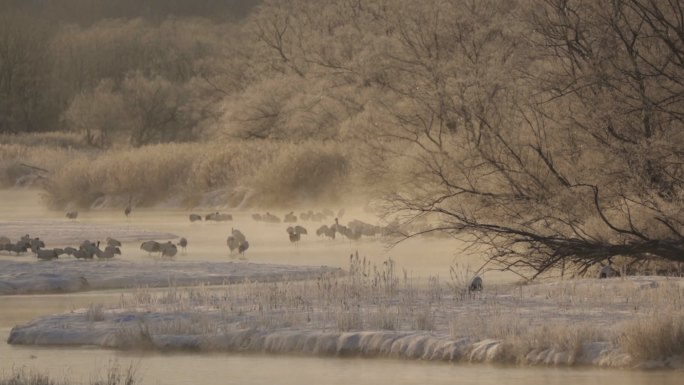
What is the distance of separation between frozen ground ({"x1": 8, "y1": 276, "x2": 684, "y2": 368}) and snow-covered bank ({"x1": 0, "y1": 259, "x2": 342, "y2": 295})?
2.50m

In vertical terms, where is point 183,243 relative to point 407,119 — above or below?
below

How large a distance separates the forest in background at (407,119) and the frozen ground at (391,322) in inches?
26.4

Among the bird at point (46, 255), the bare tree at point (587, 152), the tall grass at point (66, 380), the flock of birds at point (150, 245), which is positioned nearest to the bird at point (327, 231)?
the flock of birds at point (150, 245)

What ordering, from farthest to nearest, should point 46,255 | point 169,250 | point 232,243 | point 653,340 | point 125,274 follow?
1. point 232,243
2. point 169,250
3. point 46,255
4. point 125,274
5. point 653,340

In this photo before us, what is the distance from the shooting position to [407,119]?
3291 cm

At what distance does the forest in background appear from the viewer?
18.1 meters

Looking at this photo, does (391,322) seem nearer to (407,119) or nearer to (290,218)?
(407,119)

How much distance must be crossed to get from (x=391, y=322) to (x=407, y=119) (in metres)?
19.6

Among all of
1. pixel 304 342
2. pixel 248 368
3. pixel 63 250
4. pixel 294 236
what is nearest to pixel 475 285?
pixel 304 342

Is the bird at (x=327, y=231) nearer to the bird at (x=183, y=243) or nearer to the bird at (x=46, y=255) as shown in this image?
the bird at (x=183, y=243)

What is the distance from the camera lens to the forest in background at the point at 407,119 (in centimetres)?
1812

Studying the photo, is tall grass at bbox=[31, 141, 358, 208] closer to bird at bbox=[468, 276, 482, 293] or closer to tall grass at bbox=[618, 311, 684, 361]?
bird at bbox=[468, 276, 482, 293]

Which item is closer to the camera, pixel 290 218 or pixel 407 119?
pixel 407 119

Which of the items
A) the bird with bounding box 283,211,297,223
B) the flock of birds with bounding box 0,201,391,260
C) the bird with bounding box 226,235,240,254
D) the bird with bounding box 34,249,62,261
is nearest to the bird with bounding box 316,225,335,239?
the flock of birds with bounding box 0,201,391,260
